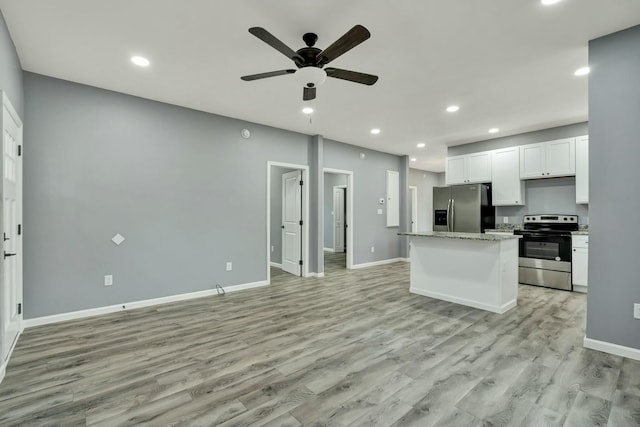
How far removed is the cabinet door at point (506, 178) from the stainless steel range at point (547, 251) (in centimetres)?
50

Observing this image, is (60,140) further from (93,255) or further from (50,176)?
(93,255)

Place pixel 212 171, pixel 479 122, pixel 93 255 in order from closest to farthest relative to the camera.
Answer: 1. pixel 93 255
2. pixel 212 171
3. pixel 479 122

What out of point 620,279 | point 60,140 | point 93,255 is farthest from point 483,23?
point 93,255

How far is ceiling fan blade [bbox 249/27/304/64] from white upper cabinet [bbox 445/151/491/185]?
195 inches

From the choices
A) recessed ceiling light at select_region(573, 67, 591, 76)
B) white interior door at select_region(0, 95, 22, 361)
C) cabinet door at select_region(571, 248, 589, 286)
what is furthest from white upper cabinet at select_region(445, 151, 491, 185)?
white interior door at select_region(0, 95, 22, 361)

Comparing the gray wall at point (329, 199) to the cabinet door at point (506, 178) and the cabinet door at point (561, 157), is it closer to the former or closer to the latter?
the cabinet door at point (506, 178)

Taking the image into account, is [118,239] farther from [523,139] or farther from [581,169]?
[581,169]

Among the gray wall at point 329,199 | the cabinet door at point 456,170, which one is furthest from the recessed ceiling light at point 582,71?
the gray wall at point 329,199

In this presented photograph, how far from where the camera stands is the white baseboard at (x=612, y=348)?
246 centimetres

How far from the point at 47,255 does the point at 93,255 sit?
0.41 meters

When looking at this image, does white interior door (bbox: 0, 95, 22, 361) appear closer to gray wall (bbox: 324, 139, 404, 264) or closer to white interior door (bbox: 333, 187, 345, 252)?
gray wall (bbox: 324, 139, 404, 264)

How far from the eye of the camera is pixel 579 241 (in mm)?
4660

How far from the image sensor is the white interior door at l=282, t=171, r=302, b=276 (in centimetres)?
588

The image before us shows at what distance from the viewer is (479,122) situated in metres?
4.91
